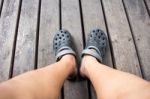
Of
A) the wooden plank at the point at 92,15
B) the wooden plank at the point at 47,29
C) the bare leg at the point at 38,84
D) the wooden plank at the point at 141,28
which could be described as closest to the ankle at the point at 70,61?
the bare leg at the point at 38,84

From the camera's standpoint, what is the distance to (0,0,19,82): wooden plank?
135 centimetres

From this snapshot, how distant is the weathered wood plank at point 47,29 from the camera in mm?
1393

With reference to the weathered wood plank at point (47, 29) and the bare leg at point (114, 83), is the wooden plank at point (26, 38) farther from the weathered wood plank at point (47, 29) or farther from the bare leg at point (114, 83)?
the bare leg at point (114, 83)

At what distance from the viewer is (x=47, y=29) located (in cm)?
153

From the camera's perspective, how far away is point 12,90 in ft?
3.01

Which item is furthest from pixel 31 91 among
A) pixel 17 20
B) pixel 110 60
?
pixel 17 20

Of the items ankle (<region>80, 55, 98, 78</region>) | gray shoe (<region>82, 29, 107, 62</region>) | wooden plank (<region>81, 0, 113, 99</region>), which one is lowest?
ankle (<region>80, 55, 98, 78</region>)

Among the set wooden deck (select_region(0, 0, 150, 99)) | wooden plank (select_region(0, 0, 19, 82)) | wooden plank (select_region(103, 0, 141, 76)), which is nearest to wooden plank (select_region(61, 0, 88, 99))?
wooden deck (select_region(0, 0, 150, 99))

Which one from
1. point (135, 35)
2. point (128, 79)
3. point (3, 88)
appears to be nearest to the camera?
point (3, 88)

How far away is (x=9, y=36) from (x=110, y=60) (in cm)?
58

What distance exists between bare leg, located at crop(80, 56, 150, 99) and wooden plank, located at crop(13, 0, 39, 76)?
0.31 metres

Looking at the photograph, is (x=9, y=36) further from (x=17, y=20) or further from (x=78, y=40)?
(x=78, y=40)

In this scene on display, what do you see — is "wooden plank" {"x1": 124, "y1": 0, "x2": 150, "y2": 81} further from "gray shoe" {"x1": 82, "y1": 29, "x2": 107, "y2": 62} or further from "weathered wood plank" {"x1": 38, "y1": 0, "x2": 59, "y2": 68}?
"weathered wood plank" {"x1": 38, "y1": 0, "x2": 59, "y2": 68}

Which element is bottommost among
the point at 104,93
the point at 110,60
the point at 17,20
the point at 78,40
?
the point at 104,93
